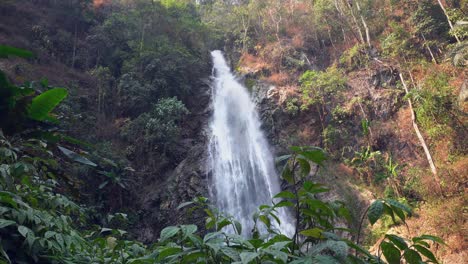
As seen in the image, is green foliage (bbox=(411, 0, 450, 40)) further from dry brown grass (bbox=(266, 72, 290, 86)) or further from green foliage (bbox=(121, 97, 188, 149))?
green foliage (bbox=(121, 97, 188, 149))

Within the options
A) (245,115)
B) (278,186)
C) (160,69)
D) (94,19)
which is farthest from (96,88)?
(278,186)

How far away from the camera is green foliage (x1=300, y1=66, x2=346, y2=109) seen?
16312 mm

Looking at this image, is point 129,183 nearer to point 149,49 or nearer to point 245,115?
point 245,115

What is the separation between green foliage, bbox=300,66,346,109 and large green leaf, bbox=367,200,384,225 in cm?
1575

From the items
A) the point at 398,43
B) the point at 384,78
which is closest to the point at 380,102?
the point at 384,78

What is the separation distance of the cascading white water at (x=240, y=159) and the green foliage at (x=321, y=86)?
9.93ft

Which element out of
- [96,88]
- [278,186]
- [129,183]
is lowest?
[278,186]

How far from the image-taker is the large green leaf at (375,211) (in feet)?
3.79

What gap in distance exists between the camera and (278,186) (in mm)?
15062

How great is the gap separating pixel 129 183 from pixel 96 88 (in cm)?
650

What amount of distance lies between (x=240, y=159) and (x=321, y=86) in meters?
5.42

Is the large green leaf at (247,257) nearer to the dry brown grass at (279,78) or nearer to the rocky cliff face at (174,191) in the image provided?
the rocky cliff face at (174,191)

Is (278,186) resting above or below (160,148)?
below

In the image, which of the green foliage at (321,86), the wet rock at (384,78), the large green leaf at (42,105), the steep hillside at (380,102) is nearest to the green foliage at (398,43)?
the steep hillside at (380,102)
